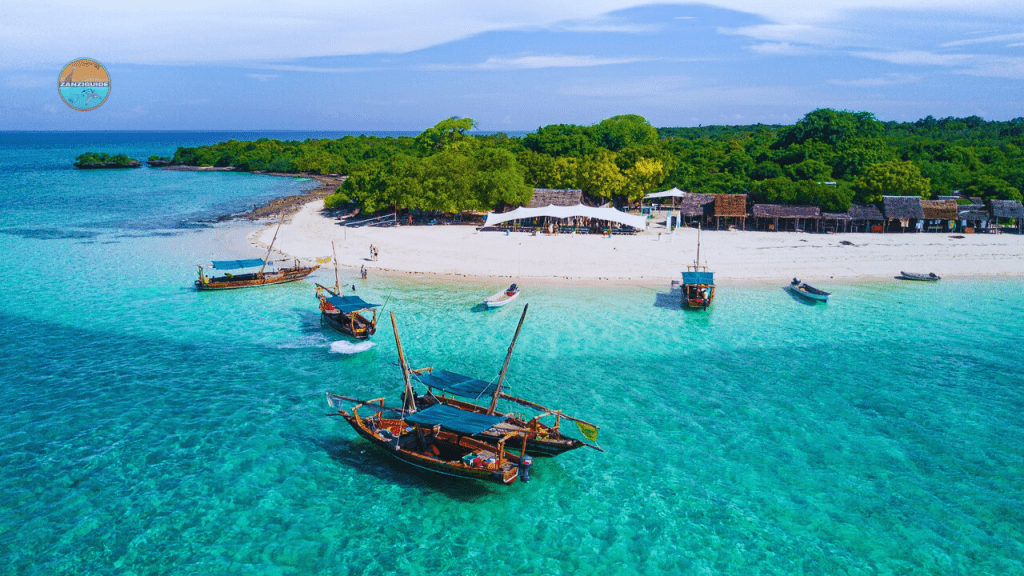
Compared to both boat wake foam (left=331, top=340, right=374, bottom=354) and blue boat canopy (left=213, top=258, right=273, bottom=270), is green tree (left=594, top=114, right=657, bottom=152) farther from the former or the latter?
boat wake foam (left=331, top=340, right=374, bottom=354)

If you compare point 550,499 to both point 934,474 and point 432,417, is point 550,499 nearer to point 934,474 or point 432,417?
point 432,417

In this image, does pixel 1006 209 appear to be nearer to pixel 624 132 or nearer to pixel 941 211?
pixel 941 211

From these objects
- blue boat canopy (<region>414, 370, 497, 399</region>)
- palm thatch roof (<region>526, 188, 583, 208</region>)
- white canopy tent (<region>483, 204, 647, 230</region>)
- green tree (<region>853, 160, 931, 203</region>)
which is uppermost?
green tree (<region>853, 160, 931, 203</region>)

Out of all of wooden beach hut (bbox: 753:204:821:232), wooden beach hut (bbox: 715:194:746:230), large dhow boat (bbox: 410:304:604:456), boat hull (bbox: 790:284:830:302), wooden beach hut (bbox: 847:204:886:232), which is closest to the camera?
large dhow boat (bbox: 410:304:604:456)

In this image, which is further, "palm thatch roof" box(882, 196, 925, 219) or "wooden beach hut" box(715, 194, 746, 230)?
"wooden beach hut" box(715, 194, 746, 230)

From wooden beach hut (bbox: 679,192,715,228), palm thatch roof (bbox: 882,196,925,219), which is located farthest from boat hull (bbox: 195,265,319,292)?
Answer: palm thatch roof (bbox: 882,196,925,219)

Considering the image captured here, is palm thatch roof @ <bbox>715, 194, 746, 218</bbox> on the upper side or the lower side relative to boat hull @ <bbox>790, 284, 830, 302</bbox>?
upper

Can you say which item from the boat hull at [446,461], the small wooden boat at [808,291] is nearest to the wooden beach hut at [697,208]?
the small wooden boat at [808,291]

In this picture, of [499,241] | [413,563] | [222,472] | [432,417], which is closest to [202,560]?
[222,472]
